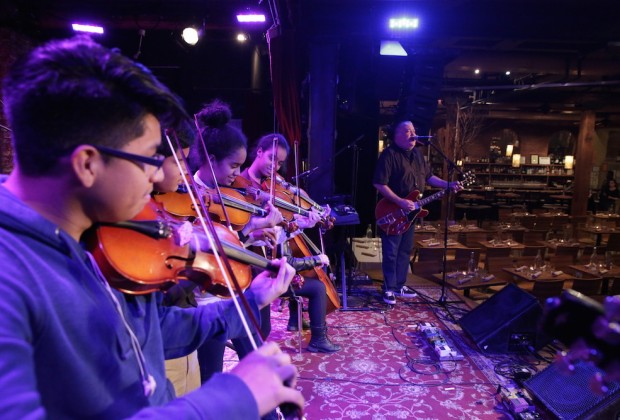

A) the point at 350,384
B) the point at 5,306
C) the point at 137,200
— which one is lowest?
the point at 350,384

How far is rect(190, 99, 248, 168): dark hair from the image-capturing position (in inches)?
88.9

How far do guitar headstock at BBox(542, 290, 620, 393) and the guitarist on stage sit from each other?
10.7 feet

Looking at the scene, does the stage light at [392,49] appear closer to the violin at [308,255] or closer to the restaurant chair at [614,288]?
the violin at [308,255]

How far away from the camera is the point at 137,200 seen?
2.46ft

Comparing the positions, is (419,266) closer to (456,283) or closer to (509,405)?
(456,283)

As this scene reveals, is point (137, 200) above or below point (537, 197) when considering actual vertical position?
above

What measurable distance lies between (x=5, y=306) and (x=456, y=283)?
4.37 metres

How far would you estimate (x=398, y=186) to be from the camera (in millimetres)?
4340

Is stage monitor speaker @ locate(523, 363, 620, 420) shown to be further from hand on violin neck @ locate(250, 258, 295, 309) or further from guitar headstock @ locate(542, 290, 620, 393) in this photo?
hand on violin neck @ locate(250, 258, 295, 309)

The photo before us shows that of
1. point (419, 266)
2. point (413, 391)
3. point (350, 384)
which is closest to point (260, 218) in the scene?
point (350, 384)

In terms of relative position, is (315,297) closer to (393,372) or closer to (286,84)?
(393,372)

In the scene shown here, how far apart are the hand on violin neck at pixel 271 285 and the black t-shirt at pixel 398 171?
3100 mm

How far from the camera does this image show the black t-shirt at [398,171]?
427cm

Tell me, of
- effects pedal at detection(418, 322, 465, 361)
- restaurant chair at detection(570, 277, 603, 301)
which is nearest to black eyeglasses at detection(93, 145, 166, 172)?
effects pedal at detection(418, 322, 465, 361)
